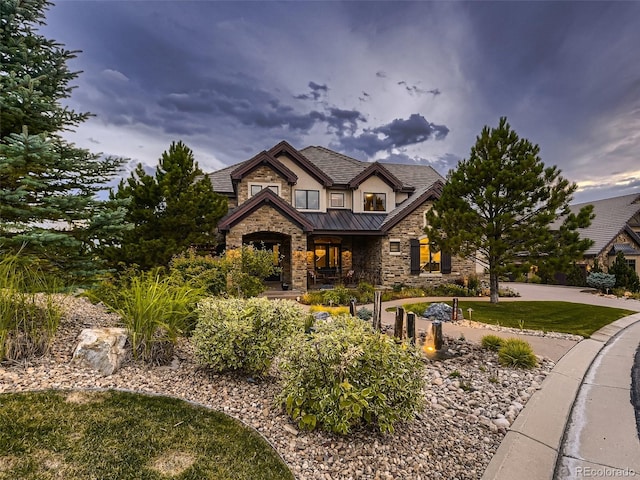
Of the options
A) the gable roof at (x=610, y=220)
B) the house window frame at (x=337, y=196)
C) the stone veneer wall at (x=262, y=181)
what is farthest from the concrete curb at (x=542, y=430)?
the gable roof at (x=610, y=220)

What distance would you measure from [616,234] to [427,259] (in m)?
15.9

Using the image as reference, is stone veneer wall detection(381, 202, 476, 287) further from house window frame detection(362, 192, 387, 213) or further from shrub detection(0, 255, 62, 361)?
shrub detection(0, 255, 62, 361)

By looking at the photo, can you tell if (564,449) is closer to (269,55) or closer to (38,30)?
(38,30)

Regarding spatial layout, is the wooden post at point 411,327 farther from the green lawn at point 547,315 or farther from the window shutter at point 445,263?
the window shutter at point 445,263

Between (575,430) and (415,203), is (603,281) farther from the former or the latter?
(575,430)

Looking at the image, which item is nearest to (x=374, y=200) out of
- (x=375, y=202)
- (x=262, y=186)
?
(x=375, y=202)

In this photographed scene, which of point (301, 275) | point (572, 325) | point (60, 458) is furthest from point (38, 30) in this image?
point (572, 325)

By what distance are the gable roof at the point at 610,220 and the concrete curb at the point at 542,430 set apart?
20.5 meters

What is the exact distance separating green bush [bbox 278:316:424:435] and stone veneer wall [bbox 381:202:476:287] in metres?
13.8

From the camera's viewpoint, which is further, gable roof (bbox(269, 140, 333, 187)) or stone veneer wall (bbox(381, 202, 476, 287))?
gable roof (bbox(269, 140, 333, 187))

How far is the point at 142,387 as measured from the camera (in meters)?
3.47

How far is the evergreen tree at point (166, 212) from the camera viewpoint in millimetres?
11211

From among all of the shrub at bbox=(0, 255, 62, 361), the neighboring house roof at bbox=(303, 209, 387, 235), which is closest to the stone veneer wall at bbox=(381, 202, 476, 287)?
the neighboring house roof at bbox=(303, 209, 387, 235)

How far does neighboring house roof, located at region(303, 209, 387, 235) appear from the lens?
16.9 m
